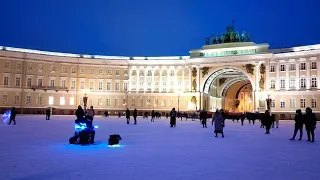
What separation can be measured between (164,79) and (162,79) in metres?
0.43

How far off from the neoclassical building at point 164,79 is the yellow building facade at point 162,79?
157 millimetres

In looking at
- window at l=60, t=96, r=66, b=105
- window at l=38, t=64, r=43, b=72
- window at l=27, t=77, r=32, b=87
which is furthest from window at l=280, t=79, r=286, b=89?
window at l=27, t=77, r=32, b=87

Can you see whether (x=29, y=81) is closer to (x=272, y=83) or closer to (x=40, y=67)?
(x=40, y=67)

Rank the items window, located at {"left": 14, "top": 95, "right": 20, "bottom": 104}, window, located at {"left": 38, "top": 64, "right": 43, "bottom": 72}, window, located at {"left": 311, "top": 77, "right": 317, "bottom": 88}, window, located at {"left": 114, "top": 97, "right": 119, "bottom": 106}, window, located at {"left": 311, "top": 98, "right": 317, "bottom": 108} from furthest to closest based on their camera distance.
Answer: window, located at {"left": 114, "top": 97, "right": 119, "bottom": 106}, window, located at {"left": 38, "top": 64, "right": 43, "bottom": 72}, window, located at {"left": 14, "top": 95, "right": 20, "bottom": 104}, window, located at {"left": 311, "top": 77, "right": 317, "bottom": 88}, window, located at {"left": 311, "top": 98, "right": 317, "bottom": 108}

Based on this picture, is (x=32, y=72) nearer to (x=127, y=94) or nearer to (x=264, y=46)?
(x=127, y=94)

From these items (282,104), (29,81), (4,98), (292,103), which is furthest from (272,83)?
(4,98)

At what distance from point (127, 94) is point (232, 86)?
26.1 m

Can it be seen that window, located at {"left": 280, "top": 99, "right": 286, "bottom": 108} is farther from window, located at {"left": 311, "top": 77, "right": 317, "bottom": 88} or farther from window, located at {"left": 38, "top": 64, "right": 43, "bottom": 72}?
window, located at {"left": 38, "top": 64, "right": 43, "bottom": 72}

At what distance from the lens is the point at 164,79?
233 feet

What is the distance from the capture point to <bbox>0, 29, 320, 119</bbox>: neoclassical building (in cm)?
5866

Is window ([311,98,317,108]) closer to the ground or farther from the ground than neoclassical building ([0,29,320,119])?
closer to the ground

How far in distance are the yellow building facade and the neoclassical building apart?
0.52 feet

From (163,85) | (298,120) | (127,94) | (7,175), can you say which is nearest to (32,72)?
(127,94)

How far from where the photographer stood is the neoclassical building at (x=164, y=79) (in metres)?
58.7
